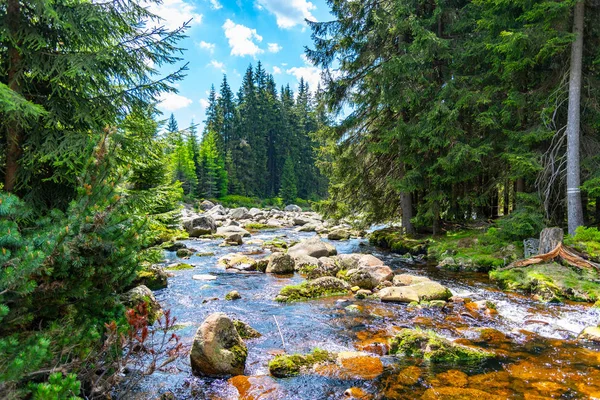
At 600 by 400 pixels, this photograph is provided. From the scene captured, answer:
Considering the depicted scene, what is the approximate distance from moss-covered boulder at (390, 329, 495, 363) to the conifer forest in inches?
1.3

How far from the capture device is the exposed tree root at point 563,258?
7989mm

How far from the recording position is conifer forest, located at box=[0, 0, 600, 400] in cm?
309

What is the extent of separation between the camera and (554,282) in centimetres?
766

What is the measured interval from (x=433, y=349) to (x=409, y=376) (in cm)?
71

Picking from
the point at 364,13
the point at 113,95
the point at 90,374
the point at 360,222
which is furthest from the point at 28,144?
the point at 360,222

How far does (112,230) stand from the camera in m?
3.03

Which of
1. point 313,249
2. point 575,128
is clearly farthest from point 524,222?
point 313,249

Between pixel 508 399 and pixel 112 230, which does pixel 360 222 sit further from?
pixel 112 230

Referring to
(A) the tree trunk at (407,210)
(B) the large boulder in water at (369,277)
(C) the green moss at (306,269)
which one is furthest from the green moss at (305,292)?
(A) the tree trunk at (407,210)

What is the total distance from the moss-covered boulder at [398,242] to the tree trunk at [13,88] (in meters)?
12.3

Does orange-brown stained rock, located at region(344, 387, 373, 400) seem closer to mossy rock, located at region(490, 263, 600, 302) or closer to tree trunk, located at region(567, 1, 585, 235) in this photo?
mossy rock, located at region(490, 263, 600, 302)

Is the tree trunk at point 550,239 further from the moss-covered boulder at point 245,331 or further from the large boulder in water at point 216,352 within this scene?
the large boulder in water at point 216,352

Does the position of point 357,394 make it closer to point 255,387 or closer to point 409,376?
point 409,376

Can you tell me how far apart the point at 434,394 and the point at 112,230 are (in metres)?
3.94
